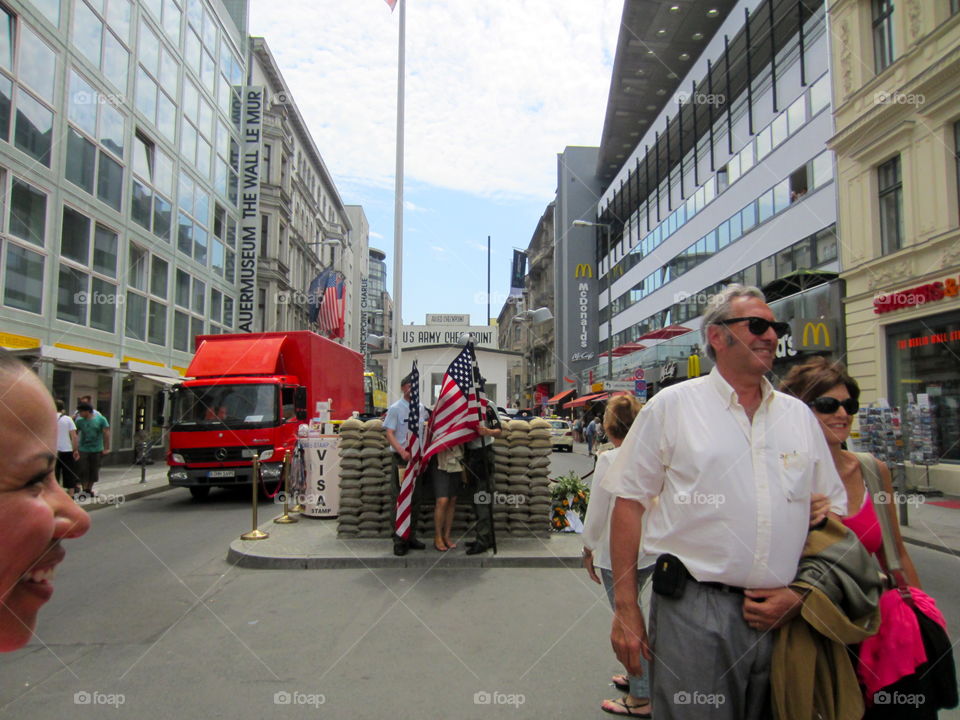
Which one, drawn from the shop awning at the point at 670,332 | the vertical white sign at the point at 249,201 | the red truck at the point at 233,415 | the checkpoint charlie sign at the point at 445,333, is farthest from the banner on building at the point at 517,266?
the red truck at the point at 233,415

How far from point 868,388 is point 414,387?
42.4 ft

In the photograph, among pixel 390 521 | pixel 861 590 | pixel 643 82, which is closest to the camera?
pixel 861 590

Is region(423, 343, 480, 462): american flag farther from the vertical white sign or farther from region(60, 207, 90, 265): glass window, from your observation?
the vertical white sign

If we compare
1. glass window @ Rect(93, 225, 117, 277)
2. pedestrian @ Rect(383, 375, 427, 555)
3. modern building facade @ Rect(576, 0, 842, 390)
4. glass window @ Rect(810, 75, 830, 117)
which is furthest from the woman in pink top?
glass window @ Rect(93, 225, 117, 277)

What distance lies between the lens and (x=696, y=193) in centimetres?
3083

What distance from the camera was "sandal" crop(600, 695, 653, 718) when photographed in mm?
3779

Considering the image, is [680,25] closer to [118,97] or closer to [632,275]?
[632,275]

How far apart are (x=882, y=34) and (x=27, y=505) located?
799 inches

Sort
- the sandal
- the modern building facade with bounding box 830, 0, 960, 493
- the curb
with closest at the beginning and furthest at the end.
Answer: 1. the sandal
2. the curb
3. the modern building facade with bounding box 830, 0, 960, 493

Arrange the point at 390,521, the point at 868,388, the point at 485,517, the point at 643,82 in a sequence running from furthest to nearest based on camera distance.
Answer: the point at 643,82
the point at 868,388
the point at 390,521
the point at 485,517

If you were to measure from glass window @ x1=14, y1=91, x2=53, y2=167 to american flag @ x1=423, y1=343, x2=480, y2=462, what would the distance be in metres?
14.3

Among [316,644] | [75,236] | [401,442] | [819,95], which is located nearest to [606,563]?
[316,644]

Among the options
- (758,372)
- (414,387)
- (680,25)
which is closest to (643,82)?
(680,25)

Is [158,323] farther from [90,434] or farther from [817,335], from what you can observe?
[817,335]
